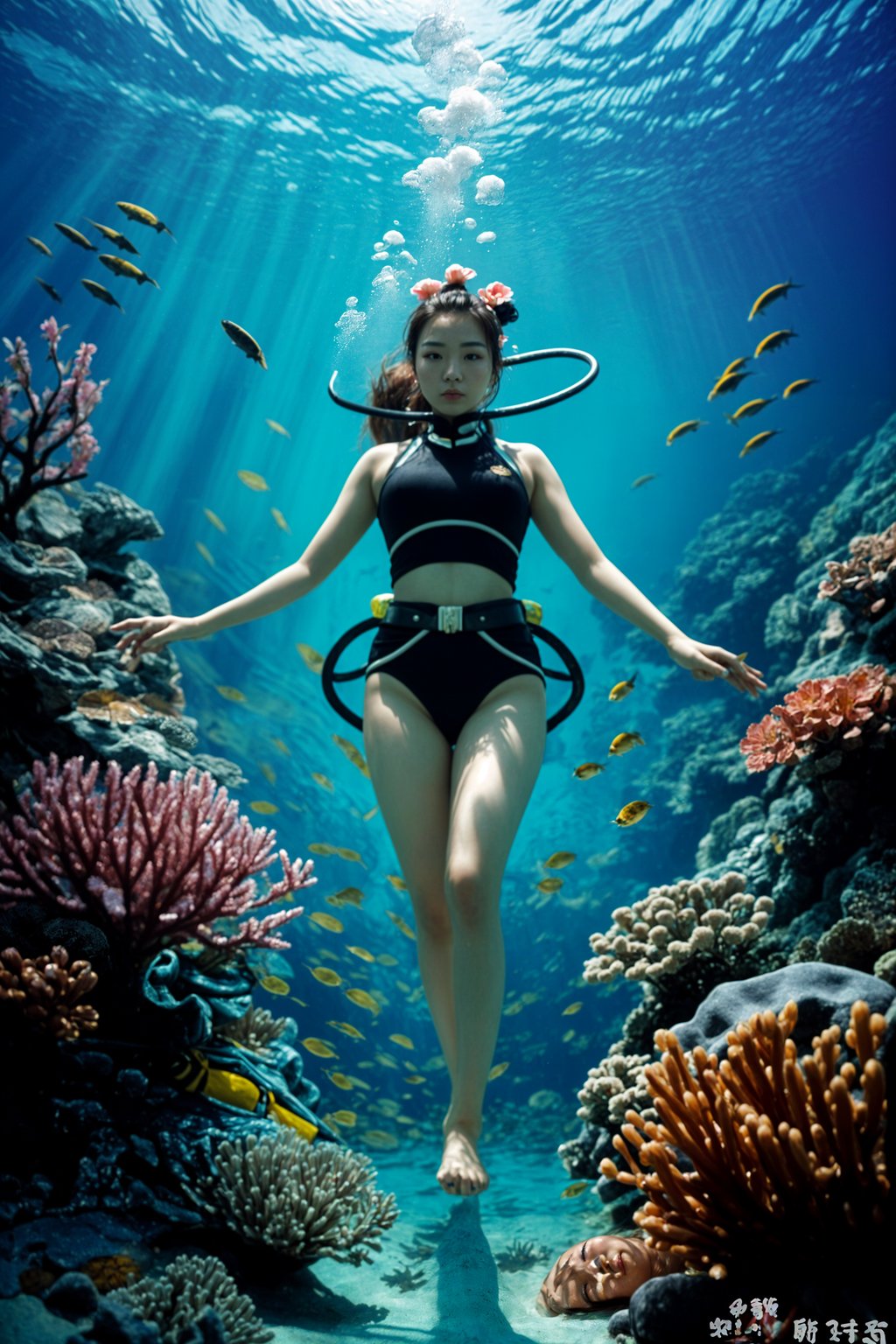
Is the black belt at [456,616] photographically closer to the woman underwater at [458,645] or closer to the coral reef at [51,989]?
the woman underwater at [458,645]

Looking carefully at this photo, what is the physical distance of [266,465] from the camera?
3934 cm

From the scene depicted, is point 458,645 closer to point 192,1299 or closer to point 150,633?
point 150,633

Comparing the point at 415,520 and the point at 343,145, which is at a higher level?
the point at 343,145

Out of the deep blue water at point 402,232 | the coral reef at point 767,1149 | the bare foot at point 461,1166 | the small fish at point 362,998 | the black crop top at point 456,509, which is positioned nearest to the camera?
the coral reef at point 767,1149

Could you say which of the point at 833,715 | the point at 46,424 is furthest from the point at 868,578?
the point at 46,424

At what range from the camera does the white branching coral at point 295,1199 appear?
286 centimetres

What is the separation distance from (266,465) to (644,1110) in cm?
3918

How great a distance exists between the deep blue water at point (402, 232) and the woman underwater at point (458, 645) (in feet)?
28.1

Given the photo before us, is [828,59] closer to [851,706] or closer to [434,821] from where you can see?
[851,706]

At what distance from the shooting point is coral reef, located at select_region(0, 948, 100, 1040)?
9.50 feet

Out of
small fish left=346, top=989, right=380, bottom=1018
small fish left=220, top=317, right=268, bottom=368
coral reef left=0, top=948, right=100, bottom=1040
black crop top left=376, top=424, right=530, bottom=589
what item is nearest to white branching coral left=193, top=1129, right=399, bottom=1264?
coral reef left=0, top=948, right=100, bottom=1040

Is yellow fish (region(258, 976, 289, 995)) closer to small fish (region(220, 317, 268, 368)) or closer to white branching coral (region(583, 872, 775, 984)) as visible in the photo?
white branching coral (region(583, 872, 775, 984))

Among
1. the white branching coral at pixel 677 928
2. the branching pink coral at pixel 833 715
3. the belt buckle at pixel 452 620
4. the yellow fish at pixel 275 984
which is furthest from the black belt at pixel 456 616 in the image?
the yellow fish at pixel 275 984

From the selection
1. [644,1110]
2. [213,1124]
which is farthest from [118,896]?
[644,1110]
